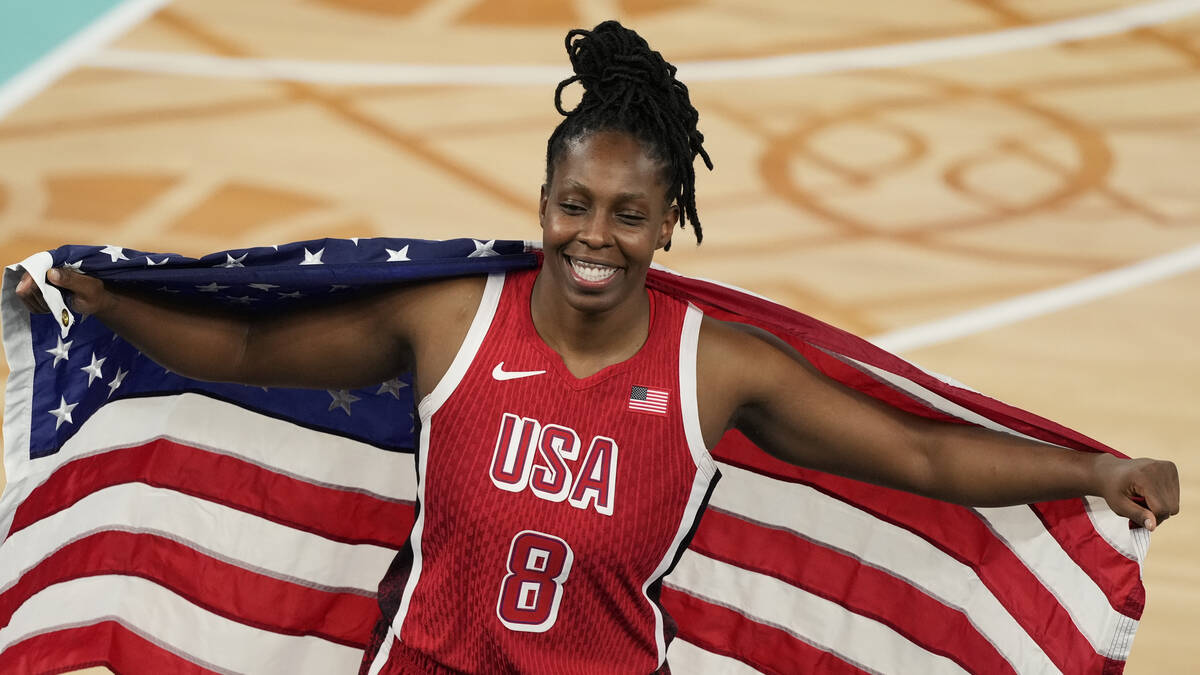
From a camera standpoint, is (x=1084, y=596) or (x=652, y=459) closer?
(x=652, y=459)

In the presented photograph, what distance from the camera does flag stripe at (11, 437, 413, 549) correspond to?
2.75 m

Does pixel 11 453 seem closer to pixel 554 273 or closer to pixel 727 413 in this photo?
pixel 554 273

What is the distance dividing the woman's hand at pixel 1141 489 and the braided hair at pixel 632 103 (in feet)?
2.96

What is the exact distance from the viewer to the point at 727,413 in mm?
2393

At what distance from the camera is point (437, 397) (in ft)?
7.52

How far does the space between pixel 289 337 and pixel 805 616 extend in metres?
1.22

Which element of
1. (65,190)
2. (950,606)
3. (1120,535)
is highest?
(65,190)

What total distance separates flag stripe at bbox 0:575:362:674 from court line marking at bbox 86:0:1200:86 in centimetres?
445

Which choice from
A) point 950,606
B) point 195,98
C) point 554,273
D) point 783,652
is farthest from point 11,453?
point 195,98

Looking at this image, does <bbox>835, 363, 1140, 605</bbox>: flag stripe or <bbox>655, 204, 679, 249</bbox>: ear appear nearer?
<bbox>655, 204, 679, 249</bbox>: ear

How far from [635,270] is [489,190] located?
382cm

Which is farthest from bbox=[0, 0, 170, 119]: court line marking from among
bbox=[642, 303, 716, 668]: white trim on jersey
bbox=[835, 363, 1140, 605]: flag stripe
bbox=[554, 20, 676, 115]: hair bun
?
bbox=[835, 363, 1140, 605]: flag stripe

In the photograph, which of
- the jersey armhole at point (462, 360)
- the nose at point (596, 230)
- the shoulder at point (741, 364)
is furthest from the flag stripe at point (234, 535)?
the nose at point (596, 230)

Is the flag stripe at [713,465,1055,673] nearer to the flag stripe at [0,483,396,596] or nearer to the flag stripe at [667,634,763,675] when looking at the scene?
the flag stripe at [667,634,763,675]
